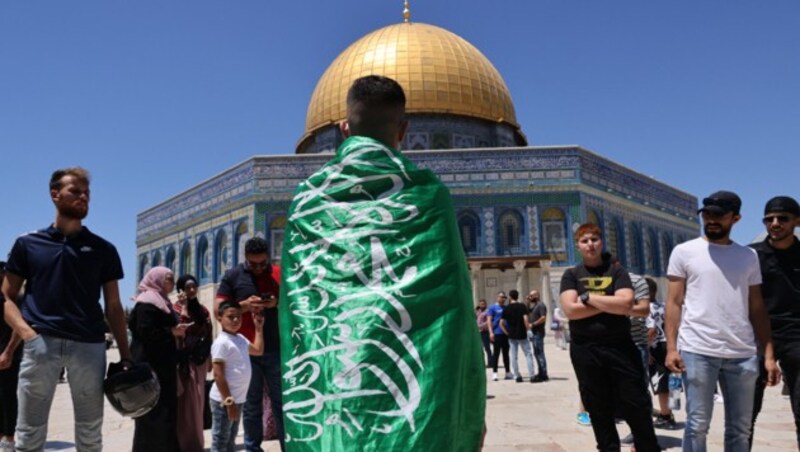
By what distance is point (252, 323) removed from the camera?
4.06 m

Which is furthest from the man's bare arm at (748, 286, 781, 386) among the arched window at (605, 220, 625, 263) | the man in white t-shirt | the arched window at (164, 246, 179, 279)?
the arched window at (164, 246, 179, 279)

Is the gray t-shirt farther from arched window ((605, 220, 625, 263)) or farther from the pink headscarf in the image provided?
arched window ((605, 220, 625, 263))

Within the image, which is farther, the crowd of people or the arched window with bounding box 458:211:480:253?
the arched window with bounding box 458:211:480:253

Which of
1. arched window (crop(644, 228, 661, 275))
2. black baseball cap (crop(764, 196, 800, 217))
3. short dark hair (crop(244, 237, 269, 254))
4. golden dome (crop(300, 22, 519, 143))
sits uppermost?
golden dome (crop(300, 22, 519, 143))

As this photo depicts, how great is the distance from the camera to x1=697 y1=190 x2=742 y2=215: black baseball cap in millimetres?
3494

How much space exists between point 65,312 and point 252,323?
1162 millimetres

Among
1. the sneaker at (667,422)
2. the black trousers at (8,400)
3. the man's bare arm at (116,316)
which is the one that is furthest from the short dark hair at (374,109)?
the sneaker at (667,422)

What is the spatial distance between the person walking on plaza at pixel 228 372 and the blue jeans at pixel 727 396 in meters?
2.31

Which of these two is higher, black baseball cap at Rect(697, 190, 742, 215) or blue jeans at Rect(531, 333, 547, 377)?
black baseball cap at Rect(697, 190, 742, 215)

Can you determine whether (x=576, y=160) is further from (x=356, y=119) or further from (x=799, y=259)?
(x=356, y=119)

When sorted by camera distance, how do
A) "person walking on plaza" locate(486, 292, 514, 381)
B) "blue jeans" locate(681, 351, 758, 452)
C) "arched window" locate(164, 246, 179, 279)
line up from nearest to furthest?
"blue jeans" locate(681, 351, 758, 452)
"person walking on plaza" locate(486, 292, 514, 381)
"arched window" locate(164, 246, 179, 279)

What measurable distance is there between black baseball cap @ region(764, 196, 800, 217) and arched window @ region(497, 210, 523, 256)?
2136 centimetres

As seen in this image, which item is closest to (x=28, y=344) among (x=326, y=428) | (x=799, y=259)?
(x=326, y=428)

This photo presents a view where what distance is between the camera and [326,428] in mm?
1704
